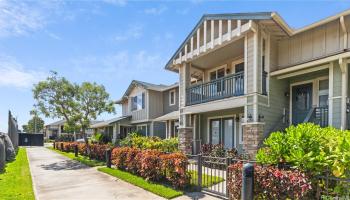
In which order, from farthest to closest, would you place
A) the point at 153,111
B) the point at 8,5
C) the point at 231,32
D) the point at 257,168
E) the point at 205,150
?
the point at 153,111, the point at 205,150, the point at 231,32, the point at 8,5, the point at 257,168

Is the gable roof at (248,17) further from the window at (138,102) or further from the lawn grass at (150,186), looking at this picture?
the window at (138,102)

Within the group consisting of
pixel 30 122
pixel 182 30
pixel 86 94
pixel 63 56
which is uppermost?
pixel 182 30

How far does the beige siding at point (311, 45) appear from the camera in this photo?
40.0 feet

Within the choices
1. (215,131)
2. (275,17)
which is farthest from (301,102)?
(215,131)

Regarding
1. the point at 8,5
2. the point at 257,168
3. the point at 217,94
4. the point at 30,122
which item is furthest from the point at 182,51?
the point at 30,122

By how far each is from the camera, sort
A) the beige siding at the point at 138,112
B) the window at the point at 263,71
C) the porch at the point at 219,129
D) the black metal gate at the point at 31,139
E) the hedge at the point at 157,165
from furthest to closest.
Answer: the black metal gate at the point at 31,139 → the beige siding at the point at 138,112 → the porch at the point at 219,129 → the window at the point at 263,71 → the hedge at the point at 157,165

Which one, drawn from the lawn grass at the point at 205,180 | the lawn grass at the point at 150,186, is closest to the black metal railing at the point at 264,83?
the lawn grass at the point at 205,180

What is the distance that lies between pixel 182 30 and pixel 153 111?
1082 centimetres

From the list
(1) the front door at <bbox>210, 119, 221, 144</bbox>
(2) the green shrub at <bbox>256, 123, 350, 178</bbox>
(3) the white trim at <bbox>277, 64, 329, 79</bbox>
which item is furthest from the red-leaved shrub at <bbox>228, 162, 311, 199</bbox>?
(1) the front door at <bbox>210, 119, 221, 144</bbox>

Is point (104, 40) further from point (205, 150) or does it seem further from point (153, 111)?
point (153, 111)

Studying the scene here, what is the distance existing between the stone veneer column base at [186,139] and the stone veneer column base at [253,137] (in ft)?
16.1

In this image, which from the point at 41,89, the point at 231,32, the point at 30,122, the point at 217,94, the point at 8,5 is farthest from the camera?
the point at 30,122

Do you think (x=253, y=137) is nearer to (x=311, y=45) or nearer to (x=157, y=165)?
(x=157, y=165)

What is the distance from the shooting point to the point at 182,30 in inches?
716
